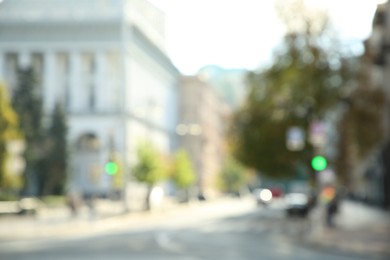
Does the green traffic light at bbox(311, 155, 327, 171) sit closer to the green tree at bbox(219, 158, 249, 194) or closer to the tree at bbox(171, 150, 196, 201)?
the tree at bbox(171, 150, 196, 201)

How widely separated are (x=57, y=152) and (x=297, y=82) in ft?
68.6

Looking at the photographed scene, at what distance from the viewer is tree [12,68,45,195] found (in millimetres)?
50562

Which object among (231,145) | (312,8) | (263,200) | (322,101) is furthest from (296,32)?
(263,200)

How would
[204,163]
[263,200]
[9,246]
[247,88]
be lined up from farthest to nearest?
1. [204,163]
2. [263,200]
3. [247,88]
4. [9,246]

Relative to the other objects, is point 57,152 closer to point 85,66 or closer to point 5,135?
point 85,66

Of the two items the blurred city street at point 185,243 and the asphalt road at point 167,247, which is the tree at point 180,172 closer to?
the blurred city street at point 185,243

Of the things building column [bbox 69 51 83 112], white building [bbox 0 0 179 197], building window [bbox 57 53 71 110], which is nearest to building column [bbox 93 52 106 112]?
white building [bbox 0 0 179 197]

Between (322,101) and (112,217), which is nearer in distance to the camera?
(322,101)

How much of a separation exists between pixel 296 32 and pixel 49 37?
52.7 feet

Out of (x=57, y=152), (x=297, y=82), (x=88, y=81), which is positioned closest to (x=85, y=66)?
(x=88, y=81)

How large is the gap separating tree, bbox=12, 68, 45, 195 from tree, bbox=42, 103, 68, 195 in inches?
27.6

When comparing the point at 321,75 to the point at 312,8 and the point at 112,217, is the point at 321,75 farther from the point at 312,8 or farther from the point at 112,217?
the point at 112,217

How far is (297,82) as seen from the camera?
123 feet

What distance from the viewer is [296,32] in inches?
1468
